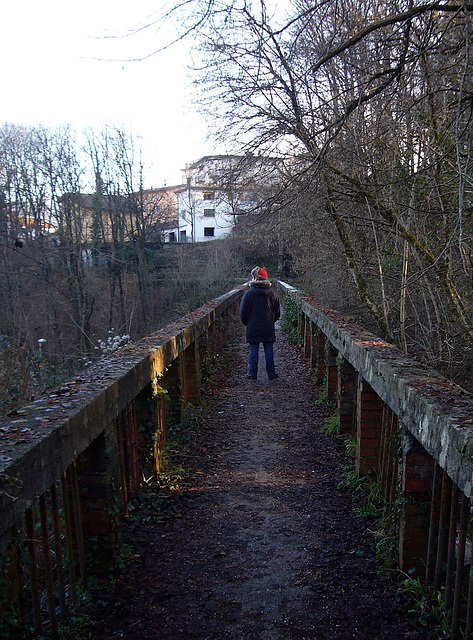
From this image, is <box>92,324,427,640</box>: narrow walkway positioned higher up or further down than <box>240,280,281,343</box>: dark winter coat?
further down

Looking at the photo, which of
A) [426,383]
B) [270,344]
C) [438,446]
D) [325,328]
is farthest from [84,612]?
[270,344]

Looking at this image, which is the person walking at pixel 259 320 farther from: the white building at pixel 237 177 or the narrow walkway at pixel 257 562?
the narrow walkway at pixel 257 562

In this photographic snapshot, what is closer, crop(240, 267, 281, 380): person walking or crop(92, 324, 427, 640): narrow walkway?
crop(92, 324, 427, 640): narrow walkway

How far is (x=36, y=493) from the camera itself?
203 centimetres

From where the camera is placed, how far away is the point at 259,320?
8953 mm

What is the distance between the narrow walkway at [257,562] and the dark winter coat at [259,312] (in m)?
3.54

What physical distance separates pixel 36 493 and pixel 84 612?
945 millimetres

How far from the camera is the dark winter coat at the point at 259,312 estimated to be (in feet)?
29.2

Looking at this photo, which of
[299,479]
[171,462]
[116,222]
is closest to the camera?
[299,479]

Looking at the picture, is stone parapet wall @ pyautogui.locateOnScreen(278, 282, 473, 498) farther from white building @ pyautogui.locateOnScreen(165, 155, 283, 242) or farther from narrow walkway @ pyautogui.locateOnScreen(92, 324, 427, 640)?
white building @ pyautogui.locateOnScreen(165, 155, 283, 242)

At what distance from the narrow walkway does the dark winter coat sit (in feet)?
11.6

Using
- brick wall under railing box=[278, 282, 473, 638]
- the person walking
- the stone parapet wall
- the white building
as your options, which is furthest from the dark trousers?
brick wall under railing box=[278, 282, 473, 638]

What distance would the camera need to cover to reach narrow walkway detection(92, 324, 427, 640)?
2.56 metres

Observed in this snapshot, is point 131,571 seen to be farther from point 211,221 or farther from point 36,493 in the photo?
point 211,221
